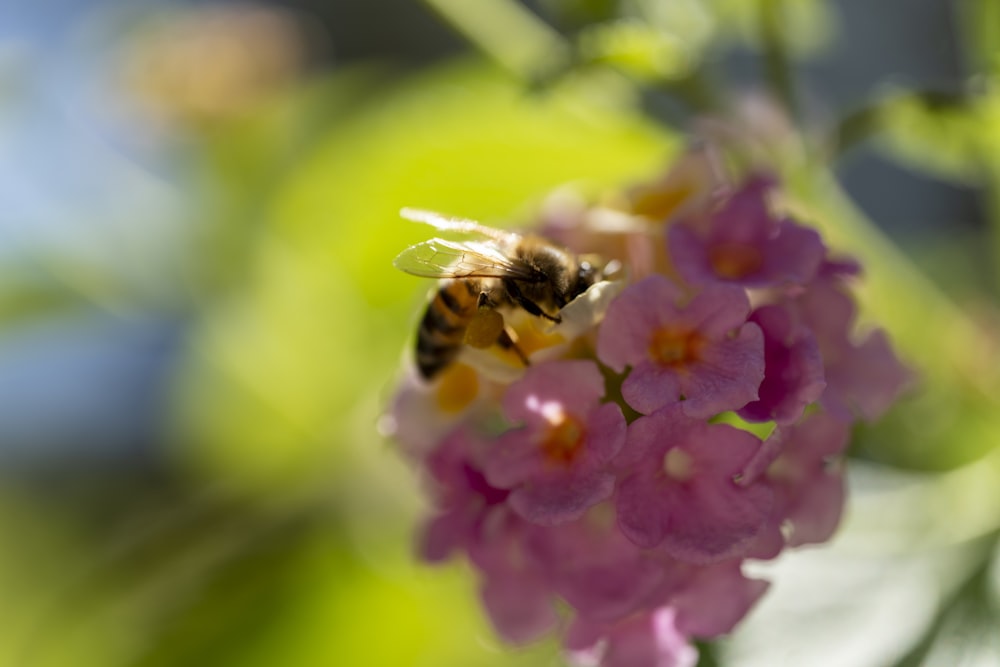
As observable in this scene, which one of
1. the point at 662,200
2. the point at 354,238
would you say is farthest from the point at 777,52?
the point at 354,238

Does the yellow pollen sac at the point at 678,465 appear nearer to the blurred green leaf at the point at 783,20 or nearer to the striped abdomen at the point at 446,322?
the striped abdomen at the point at 446,322

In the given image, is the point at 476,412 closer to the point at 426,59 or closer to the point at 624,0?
the point at 624,0

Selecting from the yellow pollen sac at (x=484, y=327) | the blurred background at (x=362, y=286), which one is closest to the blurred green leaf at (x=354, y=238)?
the blurred background at (x=362, y=286)

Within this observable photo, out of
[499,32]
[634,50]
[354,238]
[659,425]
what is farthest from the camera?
[354,238]

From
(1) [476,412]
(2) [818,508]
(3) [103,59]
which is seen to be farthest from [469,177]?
(3) [103,59]

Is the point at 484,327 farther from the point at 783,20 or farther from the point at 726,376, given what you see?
the point at 783,20

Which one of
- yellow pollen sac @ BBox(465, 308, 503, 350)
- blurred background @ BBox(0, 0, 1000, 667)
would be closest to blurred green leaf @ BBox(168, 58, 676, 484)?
blurred background @ BBox(0, 0, 1000, 667)

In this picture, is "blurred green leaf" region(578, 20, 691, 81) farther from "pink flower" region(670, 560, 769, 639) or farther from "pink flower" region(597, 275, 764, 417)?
"pink flower" region(670, 560, 769, 639)
